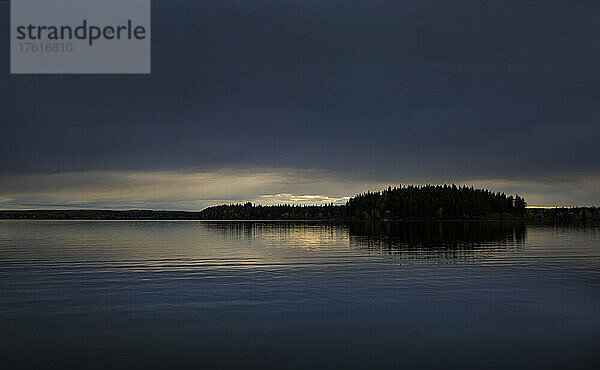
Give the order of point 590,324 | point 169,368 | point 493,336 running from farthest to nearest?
point 590,324 < point 493,336 < point 169,368

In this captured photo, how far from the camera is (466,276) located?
42.3m

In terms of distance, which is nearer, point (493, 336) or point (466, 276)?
point (493, 336)

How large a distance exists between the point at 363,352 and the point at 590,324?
43.3 feet

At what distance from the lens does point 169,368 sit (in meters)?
18.0

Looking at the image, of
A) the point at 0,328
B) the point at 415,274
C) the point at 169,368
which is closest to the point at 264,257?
the point at 415,274

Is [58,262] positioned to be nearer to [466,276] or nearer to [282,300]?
[282,300]

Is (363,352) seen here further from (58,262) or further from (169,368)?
(58,262)

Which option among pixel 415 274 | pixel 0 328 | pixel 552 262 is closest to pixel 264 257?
pixel 415 274

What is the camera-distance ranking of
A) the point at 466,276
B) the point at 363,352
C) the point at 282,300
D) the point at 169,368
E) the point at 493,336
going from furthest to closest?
the point at 466,276 < the point at 282,300 < the point at 493,336 < the point at 363,352 < the point at 169,368

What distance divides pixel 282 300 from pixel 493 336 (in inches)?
526

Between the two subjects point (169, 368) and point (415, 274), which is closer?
point (169, 368)

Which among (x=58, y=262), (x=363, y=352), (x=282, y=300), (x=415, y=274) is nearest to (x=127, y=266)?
(x=58, y=262)

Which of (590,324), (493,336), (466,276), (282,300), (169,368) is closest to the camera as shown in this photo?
(169,368)

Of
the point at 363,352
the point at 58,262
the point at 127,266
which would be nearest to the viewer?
the point at 363,352
